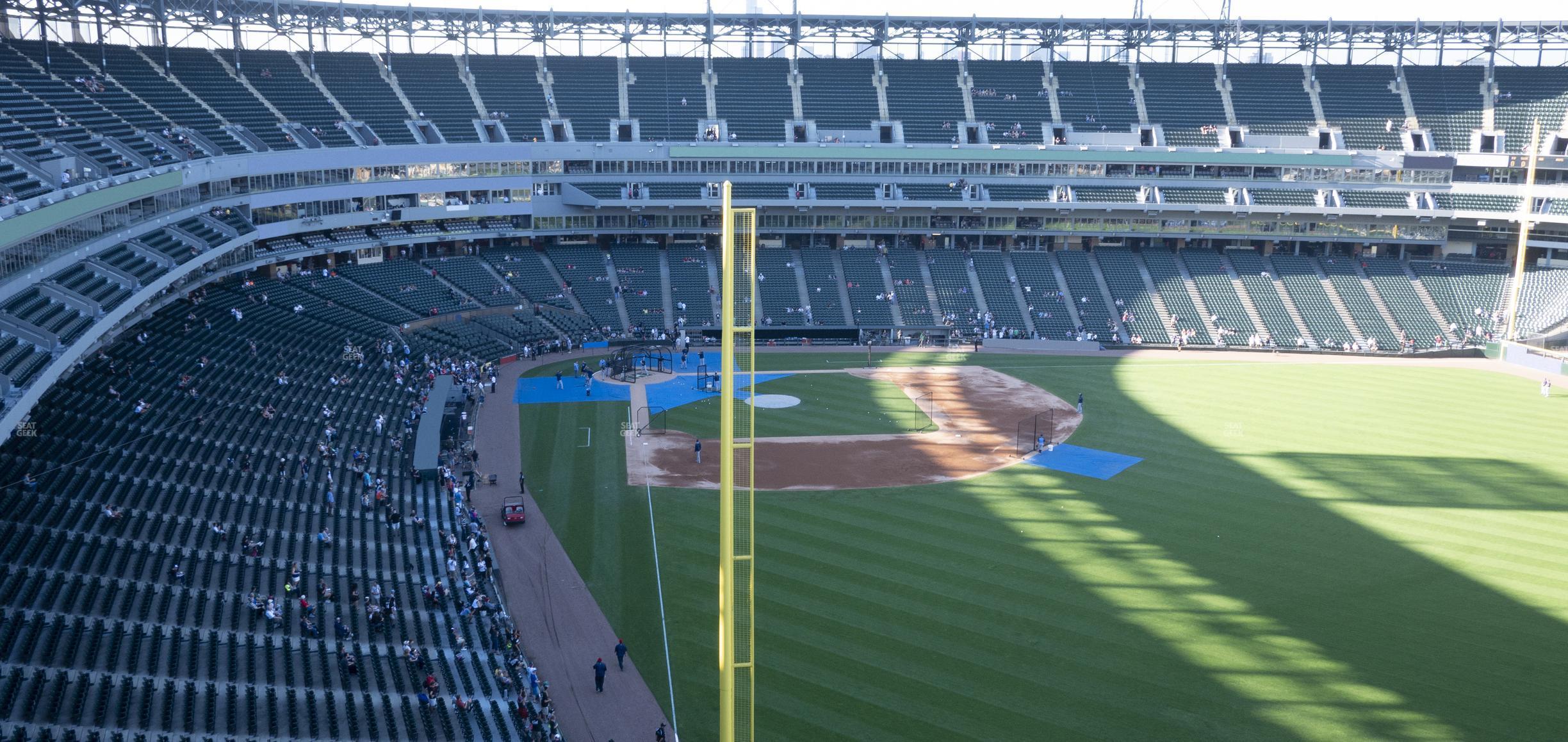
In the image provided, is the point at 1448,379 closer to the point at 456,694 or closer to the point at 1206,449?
the point at 1206,449

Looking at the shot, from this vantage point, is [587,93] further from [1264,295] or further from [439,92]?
[1264,295]

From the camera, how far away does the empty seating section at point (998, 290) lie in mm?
64438

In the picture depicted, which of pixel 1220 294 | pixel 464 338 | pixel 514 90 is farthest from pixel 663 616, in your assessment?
pixel 1220 294

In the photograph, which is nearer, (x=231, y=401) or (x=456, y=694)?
(x=456, y=694)

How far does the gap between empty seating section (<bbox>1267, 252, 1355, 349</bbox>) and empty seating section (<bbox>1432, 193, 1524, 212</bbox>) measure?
8.21m

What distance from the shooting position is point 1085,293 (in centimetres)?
6662

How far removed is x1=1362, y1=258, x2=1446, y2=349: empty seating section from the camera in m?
62.1

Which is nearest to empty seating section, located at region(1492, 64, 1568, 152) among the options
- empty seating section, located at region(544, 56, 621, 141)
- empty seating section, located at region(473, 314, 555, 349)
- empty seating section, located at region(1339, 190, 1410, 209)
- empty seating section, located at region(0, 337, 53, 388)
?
empty seating section, located at region(1339, 190, 1410, 209)

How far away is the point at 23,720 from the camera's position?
54.5 ft

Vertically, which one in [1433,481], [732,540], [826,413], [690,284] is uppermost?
[690,284]

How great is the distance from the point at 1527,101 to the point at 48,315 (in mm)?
79111

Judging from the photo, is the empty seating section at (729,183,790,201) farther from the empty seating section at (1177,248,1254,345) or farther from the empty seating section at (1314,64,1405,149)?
the empty seating section at (1314,64,1405,149)

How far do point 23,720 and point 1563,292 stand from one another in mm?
72170

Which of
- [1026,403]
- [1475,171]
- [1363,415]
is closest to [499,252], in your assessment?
[1026,403]
